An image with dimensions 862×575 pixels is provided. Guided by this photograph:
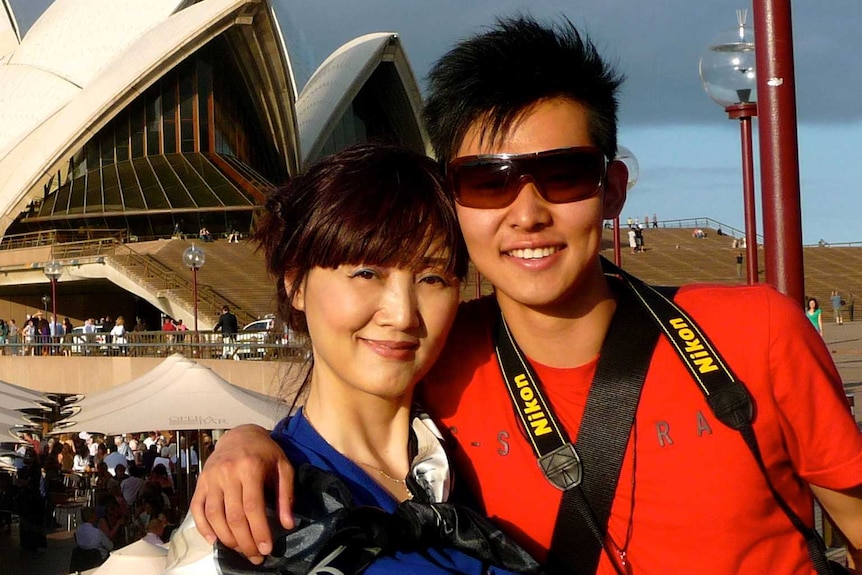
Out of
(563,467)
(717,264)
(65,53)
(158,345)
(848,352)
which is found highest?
(65,53)

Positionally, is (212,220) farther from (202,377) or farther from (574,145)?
(574,145)

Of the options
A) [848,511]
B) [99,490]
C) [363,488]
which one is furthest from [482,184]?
[99,490]

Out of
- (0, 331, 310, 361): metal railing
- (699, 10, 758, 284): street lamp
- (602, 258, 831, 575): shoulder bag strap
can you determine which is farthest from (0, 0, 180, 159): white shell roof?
(602, 258, 831, 575): shoulder bag strap

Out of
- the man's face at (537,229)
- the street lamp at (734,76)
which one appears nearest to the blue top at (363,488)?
the man's face at (537,229)

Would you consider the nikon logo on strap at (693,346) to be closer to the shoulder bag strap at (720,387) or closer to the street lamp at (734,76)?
the shoulder bag strap at (720,387)

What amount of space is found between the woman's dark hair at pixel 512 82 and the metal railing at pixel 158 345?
1209 cm

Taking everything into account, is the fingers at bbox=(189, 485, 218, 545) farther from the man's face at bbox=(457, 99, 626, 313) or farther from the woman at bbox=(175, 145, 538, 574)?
the man's face at bbox=(457, 99, 626, 313)

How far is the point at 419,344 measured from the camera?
189cm

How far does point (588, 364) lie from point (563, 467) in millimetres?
228

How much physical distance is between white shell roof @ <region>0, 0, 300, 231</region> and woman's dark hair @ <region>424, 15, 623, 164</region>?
113 feet

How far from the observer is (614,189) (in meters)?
2.16

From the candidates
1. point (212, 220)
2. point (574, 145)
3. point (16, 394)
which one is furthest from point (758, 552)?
point (212, 220)

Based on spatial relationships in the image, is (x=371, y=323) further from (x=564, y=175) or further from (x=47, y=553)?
(x=47, y=553)

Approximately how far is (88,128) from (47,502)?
26.8 m
